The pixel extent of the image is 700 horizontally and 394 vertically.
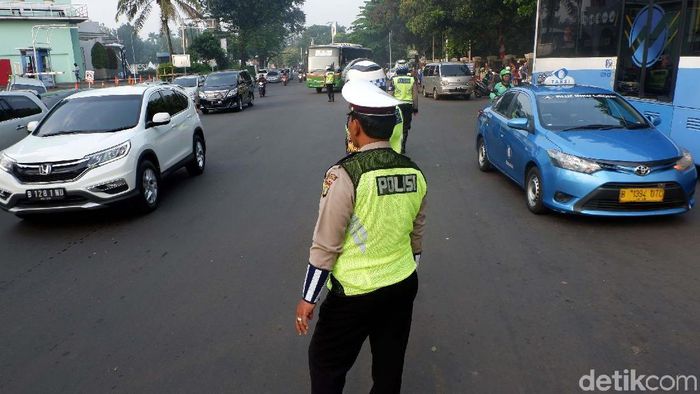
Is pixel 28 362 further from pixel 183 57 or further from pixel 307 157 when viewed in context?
pixel 183 57

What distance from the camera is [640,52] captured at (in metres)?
9.23

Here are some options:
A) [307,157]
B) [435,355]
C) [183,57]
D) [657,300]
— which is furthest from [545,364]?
[183,57]

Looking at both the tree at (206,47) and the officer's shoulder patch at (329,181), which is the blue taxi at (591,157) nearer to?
the officer's shoulder patch at (329,181)

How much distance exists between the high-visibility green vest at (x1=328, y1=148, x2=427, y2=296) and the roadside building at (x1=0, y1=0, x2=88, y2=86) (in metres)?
39.8

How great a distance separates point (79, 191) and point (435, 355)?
4.91 metres

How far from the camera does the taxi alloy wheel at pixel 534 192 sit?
6.57 meters

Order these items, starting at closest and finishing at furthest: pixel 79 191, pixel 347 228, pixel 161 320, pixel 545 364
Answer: pixel 347 228 → pixel 545 364 → pixel 161 320 → pixel 79 191

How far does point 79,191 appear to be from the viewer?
21.4 ft

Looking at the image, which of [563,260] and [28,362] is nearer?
[28,362]

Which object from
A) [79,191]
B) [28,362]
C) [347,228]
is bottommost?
[28,362]

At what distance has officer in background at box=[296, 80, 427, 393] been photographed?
224cm

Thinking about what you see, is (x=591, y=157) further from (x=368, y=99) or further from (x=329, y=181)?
(x=329, y=181)

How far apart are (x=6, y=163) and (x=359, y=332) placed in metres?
6.16

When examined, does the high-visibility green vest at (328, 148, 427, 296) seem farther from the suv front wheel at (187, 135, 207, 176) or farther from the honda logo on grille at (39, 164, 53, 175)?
the suv front wheel at (187, 135, 207, 176)
